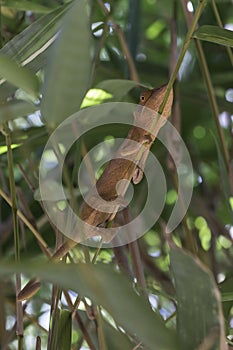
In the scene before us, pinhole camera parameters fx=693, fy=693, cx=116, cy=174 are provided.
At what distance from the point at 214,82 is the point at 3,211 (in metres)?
0.34

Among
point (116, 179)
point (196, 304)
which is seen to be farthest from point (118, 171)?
point (196, 304)

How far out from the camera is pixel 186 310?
1.24ft

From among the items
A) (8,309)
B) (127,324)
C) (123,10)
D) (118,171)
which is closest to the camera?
(127,324)

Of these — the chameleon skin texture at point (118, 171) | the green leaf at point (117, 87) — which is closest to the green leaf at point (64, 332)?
the chameleon skin texture at point (118, 171)

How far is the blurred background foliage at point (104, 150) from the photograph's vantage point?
36cm

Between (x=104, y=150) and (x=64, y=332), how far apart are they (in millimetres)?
370

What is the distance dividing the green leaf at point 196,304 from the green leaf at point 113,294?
0.06 metres

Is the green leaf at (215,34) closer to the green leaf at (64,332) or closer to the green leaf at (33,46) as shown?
the green leaf at (33,46)

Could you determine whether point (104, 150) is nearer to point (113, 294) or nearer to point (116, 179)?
point (116, 179)

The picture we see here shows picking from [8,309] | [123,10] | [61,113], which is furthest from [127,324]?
[123,10]

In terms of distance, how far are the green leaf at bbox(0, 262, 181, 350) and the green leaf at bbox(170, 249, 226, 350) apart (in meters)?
0.06

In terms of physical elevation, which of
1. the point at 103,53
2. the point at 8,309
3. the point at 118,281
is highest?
the point at 103,53

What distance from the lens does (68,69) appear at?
1.29ft

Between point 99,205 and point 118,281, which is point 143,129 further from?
point 118,281
